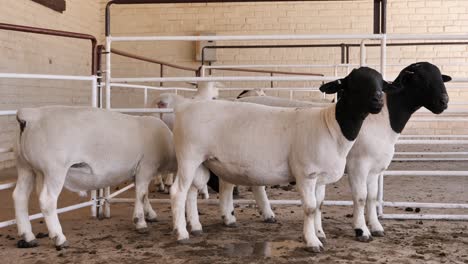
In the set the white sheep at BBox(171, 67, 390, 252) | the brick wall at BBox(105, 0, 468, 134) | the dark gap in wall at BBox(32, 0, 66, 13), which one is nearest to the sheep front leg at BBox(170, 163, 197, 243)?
the white sheep at BBox(171, 67, 390, 252)

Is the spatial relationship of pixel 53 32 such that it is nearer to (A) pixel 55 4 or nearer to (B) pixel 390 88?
(B) pixel 390 88

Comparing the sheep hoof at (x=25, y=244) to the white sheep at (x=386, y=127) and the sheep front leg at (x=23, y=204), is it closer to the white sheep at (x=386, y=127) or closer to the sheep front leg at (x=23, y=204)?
the sheep front leg at (x=23, y=204)

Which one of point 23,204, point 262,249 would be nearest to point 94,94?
point 23,204

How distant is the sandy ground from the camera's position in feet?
11.3

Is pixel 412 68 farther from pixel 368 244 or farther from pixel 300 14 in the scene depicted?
pixel 300 14

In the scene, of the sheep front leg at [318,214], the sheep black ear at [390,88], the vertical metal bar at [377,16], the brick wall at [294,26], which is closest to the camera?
the sheep black ear at [390,88]

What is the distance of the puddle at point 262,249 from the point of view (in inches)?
139

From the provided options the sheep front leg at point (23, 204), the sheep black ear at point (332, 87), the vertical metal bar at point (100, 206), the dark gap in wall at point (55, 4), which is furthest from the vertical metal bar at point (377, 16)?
the dark gap in wall at point (55, 4)

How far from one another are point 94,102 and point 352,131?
2.32 m

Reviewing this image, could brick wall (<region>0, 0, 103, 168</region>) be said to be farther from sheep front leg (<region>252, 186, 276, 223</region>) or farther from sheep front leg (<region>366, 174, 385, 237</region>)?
sheep front leg (<region>366, 174, 385, 237</region>)

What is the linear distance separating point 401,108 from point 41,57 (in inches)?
268

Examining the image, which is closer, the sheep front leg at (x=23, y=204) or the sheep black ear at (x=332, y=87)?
the sheep black ear at (x=332, y=87)

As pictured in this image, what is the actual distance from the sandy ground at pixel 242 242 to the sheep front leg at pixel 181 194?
98 mm

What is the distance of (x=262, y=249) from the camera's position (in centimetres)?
365
